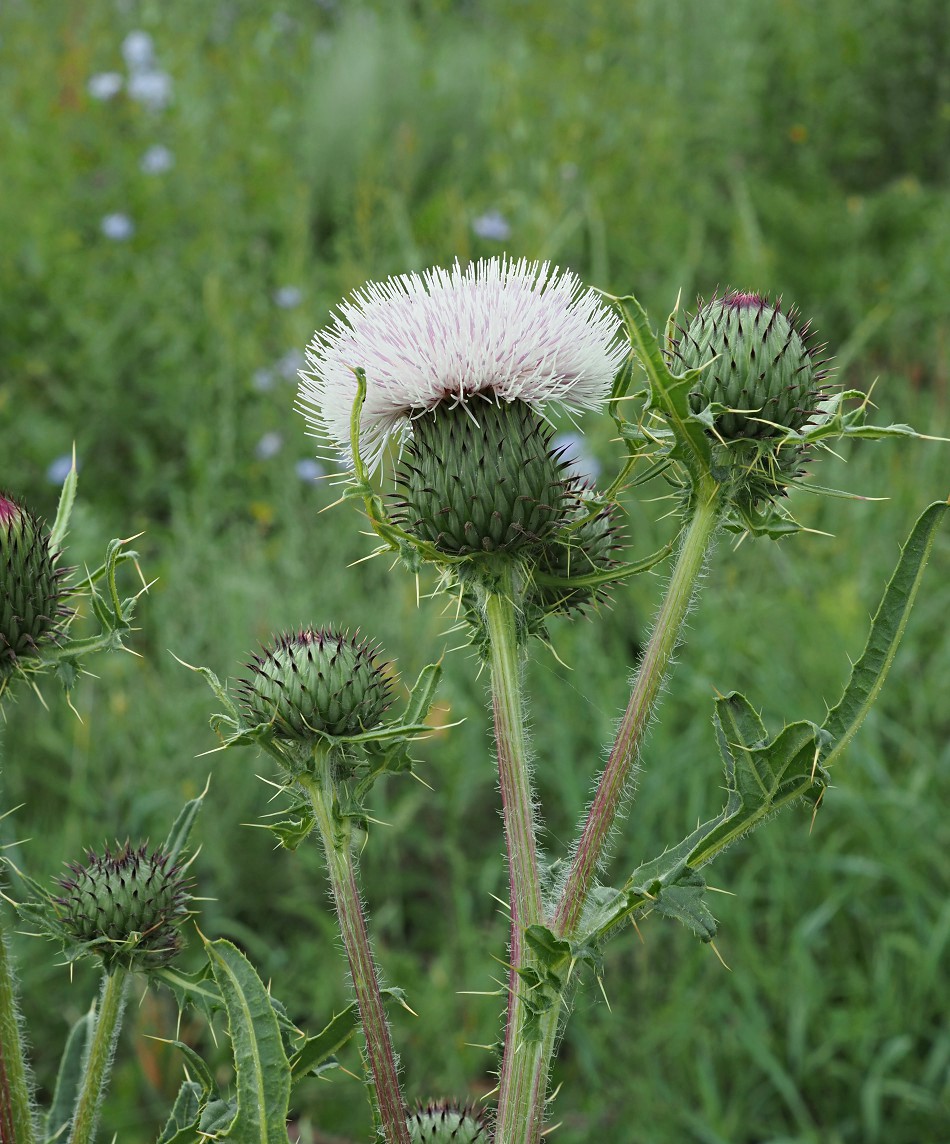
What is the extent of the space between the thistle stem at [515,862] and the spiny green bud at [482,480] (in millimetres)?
75

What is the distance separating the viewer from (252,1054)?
1.35m

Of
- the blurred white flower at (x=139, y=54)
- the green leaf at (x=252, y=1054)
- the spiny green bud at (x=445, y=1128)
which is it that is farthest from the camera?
the blurred white flower at (x=139, y=54)

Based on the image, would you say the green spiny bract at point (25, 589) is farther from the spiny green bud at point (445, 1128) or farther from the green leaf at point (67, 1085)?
the spiny green bud at point (445, 1128)

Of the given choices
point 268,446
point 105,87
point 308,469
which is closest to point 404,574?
point 308,469

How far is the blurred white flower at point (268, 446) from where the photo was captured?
225 inches

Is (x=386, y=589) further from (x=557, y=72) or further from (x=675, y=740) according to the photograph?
(x=557, y=72)

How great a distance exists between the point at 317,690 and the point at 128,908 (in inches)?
15.5

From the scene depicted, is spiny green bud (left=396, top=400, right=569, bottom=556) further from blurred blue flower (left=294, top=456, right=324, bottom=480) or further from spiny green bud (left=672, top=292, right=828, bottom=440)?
blurred blue flower (left=294, top=456, right=324, bottom=480)

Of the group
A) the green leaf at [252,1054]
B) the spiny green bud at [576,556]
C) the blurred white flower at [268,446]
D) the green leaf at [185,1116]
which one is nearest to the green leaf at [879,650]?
the spiny green bud at [576,556]

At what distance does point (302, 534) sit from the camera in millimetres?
5340

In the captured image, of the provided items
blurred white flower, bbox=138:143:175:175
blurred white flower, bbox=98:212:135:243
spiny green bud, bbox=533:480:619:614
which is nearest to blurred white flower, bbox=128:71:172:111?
blurred white flower, bbox=138:143:175:175

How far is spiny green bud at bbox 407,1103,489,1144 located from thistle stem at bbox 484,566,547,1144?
48mm

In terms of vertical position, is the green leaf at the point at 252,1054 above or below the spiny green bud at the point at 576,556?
below

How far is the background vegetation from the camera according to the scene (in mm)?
3822
